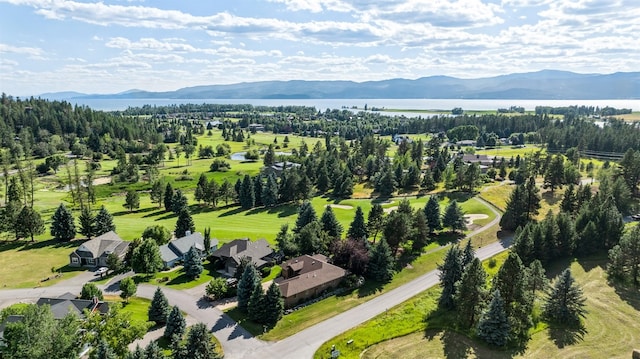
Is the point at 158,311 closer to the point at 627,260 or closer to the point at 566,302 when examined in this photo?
the point at 566,302

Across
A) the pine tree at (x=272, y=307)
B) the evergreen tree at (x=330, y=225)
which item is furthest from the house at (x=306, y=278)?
the evergreen tree at (x=330, y=225)

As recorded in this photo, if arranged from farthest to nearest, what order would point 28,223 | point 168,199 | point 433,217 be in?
point 168,199 < point 433,217 < point 28,223

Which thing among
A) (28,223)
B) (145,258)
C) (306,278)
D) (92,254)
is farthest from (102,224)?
(306,278)

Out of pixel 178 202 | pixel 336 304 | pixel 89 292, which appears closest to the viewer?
pixel 89 292

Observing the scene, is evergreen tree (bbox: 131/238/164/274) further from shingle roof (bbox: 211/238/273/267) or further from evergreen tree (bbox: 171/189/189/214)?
evergreen tree (bbox: 171/189/189/214)

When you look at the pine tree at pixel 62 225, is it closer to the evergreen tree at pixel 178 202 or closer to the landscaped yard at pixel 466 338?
the evergreen tree at pixel 178 202

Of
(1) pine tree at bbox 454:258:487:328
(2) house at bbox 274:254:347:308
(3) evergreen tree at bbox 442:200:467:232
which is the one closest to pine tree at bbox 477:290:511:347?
(1) pine tree at bbox 454:258:487:328

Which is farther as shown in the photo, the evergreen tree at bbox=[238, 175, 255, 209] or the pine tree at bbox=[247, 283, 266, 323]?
the evergreen tree at bbox=[238, 175, 255, 209]
